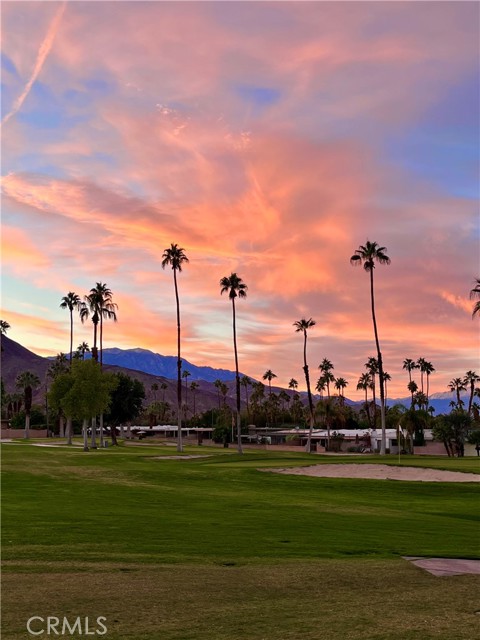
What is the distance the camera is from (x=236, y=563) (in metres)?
16.8

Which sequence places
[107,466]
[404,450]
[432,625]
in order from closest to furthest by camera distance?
[432,625], [107,466], [404,450]

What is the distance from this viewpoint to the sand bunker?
4850 centimetres

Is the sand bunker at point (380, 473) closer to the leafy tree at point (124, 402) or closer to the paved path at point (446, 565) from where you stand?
the paved path at point (446, 565)

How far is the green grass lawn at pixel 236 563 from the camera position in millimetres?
10750

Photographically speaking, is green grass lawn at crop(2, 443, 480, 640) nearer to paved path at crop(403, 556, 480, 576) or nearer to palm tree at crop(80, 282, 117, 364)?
paved path at crop(403, 556, 480, 576)

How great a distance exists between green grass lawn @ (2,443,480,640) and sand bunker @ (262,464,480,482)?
36.1ft

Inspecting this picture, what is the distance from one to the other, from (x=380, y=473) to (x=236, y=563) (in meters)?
38.4

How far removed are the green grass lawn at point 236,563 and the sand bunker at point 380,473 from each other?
11.0 meters

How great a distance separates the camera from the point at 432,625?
10.6 metres

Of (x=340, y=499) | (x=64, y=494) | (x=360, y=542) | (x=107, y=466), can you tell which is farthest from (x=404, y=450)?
(x=360, y=542)

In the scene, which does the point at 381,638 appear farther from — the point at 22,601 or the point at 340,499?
the point at 340,499

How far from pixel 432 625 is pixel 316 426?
631 ft

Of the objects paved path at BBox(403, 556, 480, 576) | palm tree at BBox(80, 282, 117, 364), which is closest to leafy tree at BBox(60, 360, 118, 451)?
palm tree at BBox(80, 282, 117, 364)

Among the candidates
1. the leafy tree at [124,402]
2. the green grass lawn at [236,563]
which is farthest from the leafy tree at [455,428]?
the green grass lawn at [236,563]
